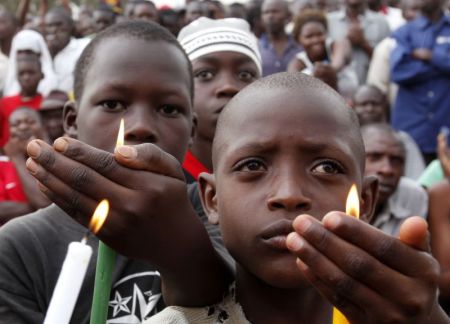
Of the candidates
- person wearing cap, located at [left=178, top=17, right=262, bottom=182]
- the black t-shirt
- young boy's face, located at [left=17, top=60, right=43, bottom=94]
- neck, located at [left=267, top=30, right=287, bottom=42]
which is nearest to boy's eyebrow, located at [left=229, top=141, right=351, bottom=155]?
the black t-shirt

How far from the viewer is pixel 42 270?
7.13ft

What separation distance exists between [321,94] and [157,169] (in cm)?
67

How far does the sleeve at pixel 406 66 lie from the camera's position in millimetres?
8008

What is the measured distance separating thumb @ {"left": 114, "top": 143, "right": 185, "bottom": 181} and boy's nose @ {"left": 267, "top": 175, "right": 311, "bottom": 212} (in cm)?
33

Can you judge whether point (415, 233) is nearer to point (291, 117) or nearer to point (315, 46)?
point (291, 117)

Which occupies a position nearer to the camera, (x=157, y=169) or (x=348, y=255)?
(x=348, y=255)

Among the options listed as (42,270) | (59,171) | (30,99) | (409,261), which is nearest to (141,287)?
(42,270)

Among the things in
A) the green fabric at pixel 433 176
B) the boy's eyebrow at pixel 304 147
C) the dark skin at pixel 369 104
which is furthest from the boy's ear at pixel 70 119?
the dark skin at pixel 369 104

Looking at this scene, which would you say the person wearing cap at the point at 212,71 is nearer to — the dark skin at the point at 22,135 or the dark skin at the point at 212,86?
the dark skin at the point at 212,86

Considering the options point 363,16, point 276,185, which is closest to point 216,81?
point 276,185

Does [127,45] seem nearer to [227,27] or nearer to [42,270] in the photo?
[42,270]

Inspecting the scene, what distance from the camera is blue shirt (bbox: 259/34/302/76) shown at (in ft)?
27.9

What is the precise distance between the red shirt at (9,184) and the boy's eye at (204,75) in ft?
7.33

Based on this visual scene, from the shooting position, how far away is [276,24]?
8.94 m
